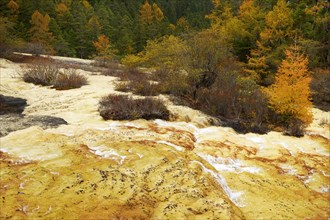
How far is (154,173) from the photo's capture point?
6547 mm

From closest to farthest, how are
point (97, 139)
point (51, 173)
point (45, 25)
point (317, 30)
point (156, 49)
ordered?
point (51, 173), point (97, 139), point (156, 49), point (317, 30), point (45, 25)

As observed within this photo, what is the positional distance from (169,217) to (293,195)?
3.34 metres

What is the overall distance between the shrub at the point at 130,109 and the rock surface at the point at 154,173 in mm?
440

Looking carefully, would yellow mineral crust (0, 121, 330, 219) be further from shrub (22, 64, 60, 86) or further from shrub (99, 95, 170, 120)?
shrub (22, 64, 60, 86)

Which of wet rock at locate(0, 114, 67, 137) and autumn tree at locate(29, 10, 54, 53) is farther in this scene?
autumn tree at locate(29, 10, 54, 53)

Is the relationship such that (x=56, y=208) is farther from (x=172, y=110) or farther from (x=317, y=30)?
(x=317, y=30)

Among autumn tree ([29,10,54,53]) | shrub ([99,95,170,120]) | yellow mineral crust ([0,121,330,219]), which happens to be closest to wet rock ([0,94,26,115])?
shrub ([99,95,170,120])

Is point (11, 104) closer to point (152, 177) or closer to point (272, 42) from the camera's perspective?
point (152, 177)

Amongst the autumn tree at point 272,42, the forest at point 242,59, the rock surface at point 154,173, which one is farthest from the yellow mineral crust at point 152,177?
the autumn tree at point 272,42

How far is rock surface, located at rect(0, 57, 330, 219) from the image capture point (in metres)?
5.26

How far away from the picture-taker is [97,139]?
8.27m

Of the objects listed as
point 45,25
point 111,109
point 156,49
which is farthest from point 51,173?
point 45,25

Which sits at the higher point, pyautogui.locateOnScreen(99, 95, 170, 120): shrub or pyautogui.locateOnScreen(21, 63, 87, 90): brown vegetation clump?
pyautogui.locateOnScreen(99, 95, 170, 120): shrub

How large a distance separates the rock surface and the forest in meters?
2.84
